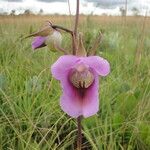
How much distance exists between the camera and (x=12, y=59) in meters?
3.16

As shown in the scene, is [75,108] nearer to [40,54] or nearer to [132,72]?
[132,72]

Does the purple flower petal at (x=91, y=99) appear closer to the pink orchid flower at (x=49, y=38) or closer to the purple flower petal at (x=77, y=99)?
the purple flower petal at (x=77, y=99)

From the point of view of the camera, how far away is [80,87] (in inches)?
46.3

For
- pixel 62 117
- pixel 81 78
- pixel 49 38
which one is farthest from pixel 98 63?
pixel 62 117

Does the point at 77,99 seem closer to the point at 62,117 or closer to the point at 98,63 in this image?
the point at 98,63

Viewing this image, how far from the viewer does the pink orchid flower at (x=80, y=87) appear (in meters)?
1.16

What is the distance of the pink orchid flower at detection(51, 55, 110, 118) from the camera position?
45.6 inches

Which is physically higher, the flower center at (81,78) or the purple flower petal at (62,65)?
the purple flower petal at (62,65)

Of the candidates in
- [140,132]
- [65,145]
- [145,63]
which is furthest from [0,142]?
[145,63]

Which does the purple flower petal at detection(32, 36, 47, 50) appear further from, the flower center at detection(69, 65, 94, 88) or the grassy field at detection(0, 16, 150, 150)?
the grassy field at detection(0, 16, 150, 150)

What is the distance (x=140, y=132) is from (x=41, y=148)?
0.44 metres

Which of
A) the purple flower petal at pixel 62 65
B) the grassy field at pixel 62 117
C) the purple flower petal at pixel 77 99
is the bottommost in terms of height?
the grassy field at pixel 62 117

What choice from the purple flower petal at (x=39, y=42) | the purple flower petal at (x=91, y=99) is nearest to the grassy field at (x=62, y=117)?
the purple flower petal at (x=39, y=42)

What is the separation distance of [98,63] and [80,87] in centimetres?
8
